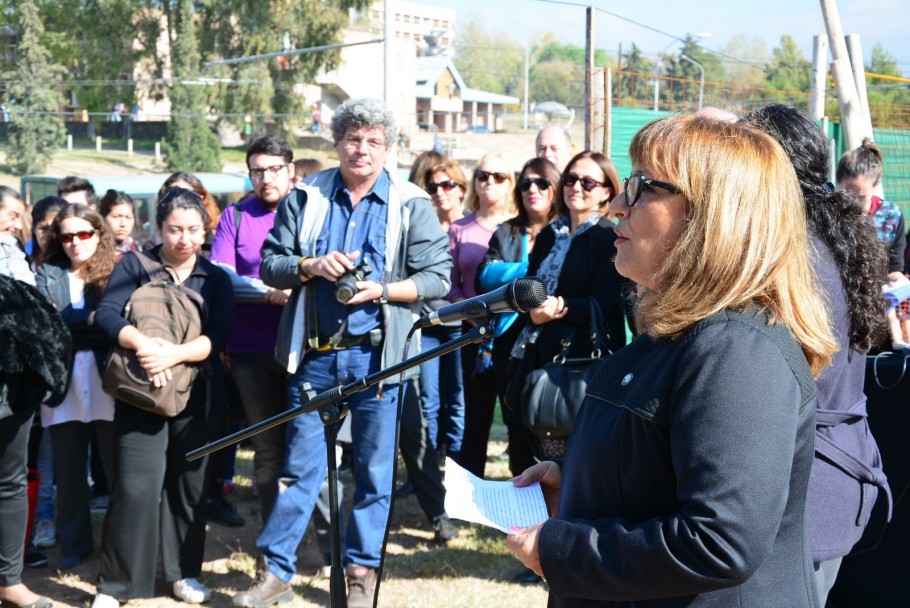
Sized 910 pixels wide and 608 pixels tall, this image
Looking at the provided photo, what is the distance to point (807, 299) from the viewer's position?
5.51 ft

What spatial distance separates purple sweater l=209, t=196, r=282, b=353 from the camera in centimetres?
470

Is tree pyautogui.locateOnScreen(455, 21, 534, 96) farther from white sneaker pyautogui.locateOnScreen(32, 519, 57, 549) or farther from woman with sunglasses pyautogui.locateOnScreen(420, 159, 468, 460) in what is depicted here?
white sneaker pyautogui.locateOnScreen(32, 519, 57, 549)

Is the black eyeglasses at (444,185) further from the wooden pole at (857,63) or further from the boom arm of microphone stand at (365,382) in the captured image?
the boom arm of microphone stand at (365,382)

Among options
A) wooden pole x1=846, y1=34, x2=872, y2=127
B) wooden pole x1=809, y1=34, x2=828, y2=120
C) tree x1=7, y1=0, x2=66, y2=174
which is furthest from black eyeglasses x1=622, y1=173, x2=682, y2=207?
tree x1=7, y1=0, x2=66, y2=174

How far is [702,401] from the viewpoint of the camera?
1542 millimetres

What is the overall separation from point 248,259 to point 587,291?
1.84m

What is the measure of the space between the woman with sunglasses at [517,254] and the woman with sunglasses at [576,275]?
0.94ft

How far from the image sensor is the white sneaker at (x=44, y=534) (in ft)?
16.5

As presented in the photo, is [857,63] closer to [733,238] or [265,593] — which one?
[265,593]

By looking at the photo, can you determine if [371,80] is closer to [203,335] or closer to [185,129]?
[185,129]

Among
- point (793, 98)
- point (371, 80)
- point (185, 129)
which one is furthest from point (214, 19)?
point (793, 98)

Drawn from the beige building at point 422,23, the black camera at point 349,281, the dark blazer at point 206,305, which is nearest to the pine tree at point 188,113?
the beige building at point 422,23

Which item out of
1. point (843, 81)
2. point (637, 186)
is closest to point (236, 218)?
point (637, 186)

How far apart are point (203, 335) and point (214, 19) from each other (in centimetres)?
4780
